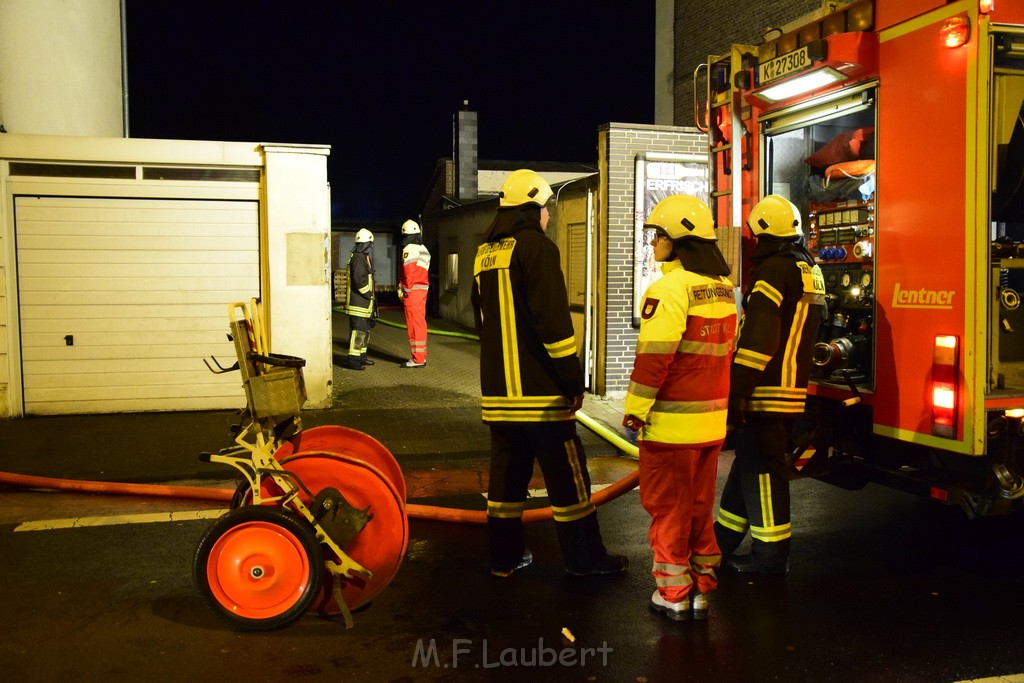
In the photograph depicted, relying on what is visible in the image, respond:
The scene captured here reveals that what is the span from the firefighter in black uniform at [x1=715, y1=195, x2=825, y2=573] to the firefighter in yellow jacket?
0.33m

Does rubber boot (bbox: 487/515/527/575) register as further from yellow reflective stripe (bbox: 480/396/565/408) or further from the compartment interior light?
the compartment interior light

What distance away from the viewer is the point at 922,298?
4691mm

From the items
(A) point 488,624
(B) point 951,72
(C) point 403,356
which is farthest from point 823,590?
(C) point 403,356

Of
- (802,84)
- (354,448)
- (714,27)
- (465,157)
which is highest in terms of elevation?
(714,27)

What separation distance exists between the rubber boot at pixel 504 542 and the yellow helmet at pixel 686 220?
1728 mm

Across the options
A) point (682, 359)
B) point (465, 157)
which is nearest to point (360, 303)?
point (682, 359)

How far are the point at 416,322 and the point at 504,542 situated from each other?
8.16 metres

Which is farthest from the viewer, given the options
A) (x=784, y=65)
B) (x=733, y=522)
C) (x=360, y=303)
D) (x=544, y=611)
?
(x=360, y=303)

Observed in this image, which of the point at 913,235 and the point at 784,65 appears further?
the point at 784,65

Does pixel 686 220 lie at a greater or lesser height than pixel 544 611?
greater

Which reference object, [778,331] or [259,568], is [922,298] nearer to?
[778,331]

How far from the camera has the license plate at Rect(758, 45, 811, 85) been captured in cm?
537

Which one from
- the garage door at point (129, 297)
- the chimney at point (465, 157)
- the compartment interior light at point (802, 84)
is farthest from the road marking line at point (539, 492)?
the chimney at point (465, 157)

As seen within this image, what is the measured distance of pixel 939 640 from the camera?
4.18m
